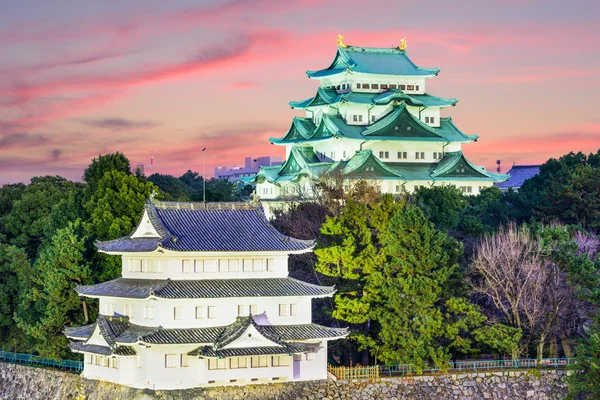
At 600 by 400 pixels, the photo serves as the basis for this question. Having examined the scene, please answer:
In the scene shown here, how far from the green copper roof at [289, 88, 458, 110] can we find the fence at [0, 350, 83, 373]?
109 feet

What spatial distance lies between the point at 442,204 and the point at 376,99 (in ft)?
61.2

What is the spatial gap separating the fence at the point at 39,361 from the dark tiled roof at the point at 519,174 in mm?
50131

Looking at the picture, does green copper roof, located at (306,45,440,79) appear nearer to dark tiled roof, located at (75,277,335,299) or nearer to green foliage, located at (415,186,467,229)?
green foliage, located at (415,186,467,229)

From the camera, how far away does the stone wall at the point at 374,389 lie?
1879 inches

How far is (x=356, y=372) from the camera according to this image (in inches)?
1993

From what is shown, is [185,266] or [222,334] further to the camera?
[185,266]

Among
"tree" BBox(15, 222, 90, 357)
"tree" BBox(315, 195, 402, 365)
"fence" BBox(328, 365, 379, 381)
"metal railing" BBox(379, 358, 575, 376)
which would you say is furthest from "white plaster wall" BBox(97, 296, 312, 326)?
"tree" BBox(15, 222, 90, 357)

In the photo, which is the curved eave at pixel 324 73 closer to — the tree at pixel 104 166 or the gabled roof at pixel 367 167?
the gabled roof at pixel 367 167

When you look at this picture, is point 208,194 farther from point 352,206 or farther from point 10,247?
point 352,206

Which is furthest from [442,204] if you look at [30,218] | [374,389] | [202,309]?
[202,309]

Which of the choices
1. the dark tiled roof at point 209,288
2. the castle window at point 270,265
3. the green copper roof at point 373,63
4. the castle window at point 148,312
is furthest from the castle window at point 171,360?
the green copper roof at point 373,63

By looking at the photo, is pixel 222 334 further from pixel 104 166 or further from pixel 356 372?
pixel 104 166

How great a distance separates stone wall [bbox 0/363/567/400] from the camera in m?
47.7

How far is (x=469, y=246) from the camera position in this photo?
61.4 m
